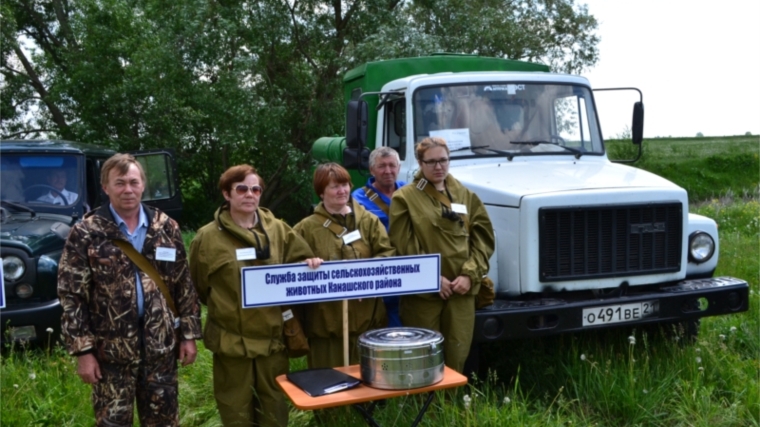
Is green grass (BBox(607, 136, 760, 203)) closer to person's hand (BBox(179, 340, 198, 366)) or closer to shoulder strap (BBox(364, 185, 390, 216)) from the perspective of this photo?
shoulder strap (BBox(364, 185, 390, 216))

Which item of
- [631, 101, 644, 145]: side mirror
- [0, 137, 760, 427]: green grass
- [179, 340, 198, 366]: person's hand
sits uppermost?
[631, 101, 644, 145]: side mirror

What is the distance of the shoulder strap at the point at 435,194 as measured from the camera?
193 inches

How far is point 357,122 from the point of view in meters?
6.23

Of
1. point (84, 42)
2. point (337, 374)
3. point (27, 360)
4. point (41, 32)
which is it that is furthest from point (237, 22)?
point (337, 374)

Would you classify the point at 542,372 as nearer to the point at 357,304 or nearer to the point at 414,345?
the point at 357,304

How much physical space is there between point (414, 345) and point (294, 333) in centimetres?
90

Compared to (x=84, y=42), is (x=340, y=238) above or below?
below

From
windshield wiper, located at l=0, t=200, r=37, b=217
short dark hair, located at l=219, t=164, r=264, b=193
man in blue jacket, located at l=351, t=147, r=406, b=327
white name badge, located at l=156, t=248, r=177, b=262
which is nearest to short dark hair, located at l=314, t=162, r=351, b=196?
short dark hair, located at l=219, t=164, r=264, b=193

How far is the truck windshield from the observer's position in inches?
246

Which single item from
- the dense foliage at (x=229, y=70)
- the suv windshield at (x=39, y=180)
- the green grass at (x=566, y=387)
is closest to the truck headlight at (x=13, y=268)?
the green grass at (x=566, y=387)

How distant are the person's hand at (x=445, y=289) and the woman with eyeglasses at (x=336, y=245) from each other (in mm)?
362

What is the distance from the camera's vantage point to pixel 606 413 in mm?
5055

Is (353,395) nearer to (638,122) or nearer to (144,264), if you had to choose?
(144,264)

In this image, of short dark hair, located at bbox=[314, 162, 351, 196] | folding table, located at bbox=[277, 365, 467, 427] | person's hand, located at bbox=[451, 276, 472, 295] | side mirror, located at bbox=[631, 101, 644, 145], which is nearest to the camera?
folding table, located at bbox=[277, 365, 467, 427]
